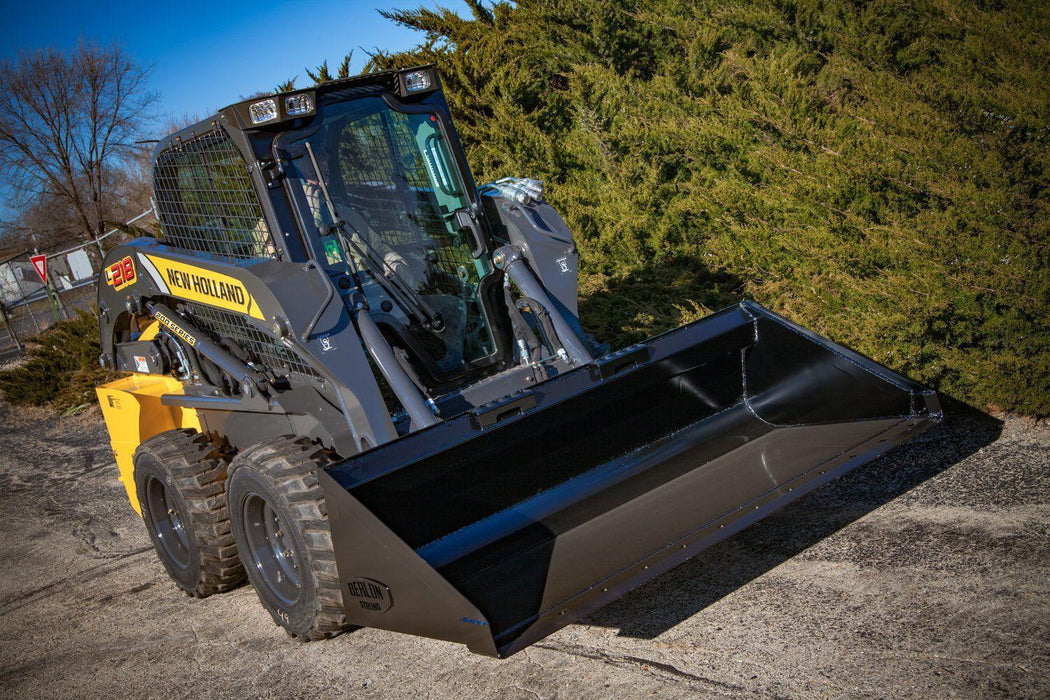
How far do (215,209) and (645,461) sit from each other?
2.85 metres

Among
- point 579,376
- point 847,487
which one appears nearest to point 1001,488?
point 847,487

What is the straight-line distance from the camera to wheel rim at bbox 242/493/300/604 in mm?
4238

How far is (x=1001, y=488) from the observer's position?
4414 millimetres

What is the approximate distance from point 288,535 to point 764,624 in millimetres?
2101

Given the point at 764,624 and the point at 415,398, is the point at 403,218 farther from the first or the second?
the point at 764,624

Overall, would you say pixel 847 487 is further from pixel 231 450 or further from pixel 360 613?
pixel 231 450

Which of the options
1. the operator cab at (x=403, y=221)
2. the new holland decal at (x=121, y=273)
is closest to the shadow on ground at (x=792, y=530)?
the operator cab at (x=403, y=221)

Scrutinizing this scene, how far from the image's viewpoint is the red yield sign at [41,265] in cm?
1466

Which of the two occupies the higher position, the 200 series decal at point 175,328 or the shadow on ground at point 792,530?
the 200 series decal at point 175,328

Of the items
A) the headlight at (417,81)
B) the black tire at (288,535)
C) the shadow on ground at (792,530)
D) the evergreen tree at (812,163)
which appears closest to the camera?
the black tire at (288,535)

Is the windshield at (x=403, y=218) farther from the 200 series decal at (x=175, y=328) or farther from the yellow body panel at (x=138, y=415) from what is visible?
the yellow body panel at (x=138, y=415)

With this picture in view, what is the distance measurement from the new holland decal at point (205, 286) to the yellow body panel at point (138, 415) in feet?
2.45

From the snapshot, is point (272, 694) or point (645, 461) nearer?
point (272, 694)

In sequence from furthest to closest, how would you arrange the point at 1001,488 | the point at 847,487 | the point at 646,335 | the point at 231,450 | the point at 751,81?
the point at 646,335 → the point at 751,81 → the point at 231,450 → the point at 847,487 → the point at 1001,488
